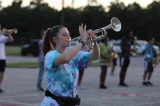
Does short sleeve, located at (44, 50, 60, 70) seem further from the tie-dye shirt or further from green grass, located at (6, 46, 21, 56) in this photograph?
green grass, located at (6, 46, 21, 56)

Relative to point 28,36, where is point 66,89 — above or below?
above

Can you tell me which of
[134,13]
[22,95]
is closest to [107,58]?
[22,95]

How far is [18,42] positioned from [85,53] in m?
86.3

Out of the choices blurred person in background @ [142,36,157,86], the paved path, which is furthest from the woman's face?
blurred person in background @ [142,36,157,86]

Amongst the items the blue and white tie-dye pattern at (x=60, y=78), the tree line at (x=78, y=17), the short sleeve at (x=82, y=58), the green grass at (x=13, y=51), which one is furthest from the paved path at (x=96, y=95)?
the green grass at (x=13, y=51)

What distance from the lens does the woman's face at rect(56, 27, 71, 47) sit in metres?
5.57

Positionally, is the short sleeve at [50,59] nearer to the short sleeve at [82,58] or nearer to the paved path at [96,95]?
the short sleeve at [82,58]

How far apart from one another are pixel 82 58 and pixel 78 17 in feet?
252

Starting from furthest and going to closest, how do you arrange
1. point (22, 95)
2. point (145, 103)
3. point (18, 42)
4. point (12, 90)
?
point (18, 42)
point (12, 90)
point (22, 95)
point (145, 103)

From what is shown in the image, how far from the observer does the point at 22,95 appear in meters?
13.0

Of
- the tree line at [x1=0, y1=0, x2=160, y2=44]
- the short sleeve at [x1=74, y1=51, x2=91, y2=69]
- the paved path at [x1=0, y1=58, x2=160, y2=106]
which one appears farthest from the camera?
the tree line at [x1=0, y1=0, x2=160, y2=44]

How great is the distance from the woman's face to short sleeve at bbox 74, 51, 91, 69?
0.82 feet

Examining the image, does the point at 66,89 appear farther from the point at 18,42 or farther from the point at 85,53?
the point at 18,42

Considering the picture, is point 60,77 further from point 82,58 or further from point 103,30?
point 103,30
